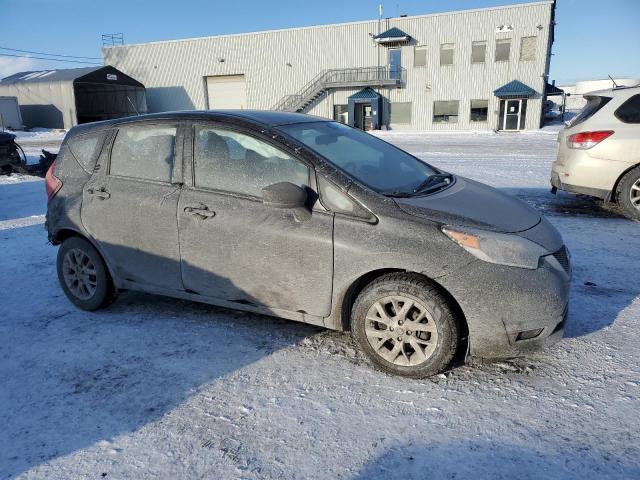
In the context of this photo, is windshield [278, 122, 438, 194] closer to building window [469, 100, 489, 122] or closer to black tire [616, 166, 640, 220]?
black tire [616, 166, 640, 220]

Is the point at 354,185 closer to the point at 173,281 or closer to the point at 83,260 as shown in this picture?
the point at 173,281

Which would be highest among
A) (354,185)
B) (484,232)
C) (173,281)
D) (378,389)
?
(354,185)

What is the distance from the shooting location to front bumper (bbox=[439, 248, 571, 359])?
2719mm

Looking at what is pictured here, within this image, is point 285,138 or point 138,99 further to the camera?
point 138,99

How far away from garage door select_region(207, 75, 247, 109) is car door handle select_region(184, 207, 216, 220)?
40.7 meters

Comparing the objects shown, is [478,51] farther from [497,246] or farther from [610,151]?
[497,246]

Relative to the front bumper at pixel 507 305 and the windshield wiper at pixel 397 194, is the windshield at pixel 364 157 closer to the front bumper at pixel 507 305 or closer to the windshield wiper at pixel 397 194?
the windshield wiper at pixel 397 194

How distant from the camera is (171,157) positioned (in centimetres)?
366

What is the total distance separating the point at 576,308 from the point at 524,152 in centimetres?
1258

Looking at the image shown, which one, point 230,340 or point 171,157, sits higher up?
point 171,157

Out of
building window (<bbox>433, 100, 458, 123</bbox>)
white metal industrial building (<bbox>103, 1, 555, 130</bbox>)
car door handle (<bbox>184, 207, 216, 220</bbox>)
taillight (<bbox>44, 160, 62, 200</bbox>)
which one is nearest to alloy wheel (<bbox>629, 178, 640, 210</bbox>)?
car door handle (<bbox>184, 207, 216, 220</bbox>)

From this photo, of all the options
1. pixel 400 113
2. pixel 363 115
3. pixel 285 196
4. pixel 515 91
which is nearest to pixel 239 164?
pixel 285 196

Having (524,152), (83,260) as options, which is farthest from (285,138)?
(524,152)

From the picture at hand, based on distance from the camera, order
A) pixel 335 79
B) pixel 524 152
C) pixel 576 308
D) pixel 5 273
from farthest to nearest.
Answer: pixel 335 79 → pixel 524 152 → pixel 5 273 → pixel 576 308
